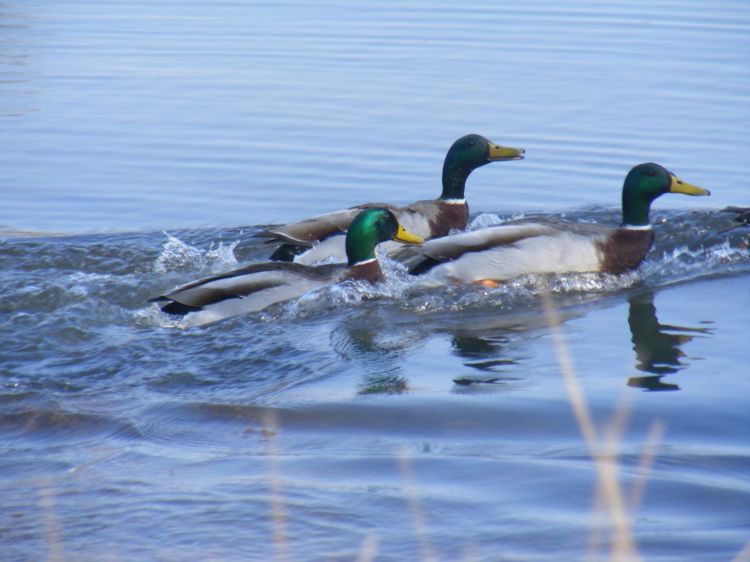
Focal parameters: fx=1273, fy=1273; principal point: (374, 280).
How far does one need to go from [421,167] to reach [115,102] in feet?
14.8

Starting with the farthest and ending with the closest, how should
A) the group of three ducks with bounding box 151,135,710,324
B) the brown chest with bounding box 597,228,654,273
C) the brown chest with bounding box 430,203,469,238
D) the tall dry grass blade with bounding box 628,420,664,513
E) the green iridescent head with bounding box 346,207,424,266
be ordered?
the brown chest with bounding box 430,203,469,238, the brown chest with bounding box 597,228,654,273, the green iridescent head with bounding box 346,207,424,266, the group of three ducks with bounding box 151,135,710,324, the tall dry grass blade with bounding box 628,420,664,513

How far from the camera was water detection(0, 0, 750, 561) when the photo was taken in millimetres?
4594

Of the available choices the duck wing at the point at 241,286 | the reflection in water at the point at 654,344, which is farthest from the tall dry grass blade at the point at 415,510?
the duck wing at the point at 241,286

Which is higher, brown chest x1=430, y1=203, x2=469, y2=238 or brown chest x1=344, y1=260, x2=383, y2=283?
brown chest x1=430, y1=203, x2=469, y2=238

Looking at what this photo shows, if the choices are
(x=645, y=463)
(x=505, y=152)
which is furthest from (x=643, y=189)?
(x=645, y=463)

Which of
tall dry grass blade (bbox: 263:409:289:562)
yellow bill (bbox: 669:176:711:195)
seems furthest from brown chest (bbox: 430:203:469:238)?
tall dry grass blade (bbox: 263:409:289:562)

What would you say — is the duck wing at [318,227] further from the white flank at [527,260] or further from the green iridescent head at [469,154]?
the green iridescent head at [469,154]

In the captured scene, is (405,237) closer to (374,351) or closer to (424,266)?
(424,266)

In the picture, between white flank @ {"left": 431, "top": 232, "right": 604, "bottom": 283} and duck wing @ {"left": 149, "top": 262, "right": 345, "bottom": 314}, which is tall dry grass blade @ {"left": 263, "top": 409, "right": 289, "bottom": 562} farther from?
white flank @ {"left": 431, "top": 232, "right": 604, "bottom": 283}

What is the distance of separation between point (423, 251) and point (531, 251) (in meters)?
0.75

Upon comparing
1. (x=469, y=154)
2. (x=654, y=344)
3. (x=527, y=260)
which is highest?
(x=469, y=154)

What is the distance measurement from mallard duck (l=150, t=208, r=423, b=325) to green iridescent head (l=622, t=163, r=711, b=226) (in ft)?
5.88

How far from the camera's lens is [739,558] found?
4180 millimetres

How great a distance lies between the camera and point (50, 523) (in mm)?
4496
